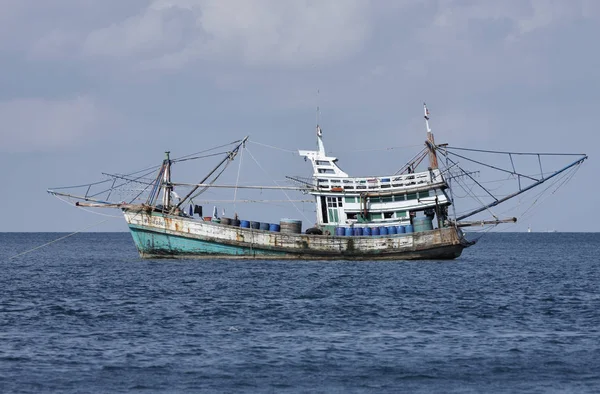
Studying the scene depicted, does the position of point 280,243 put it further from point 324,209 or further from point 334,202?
point 334,202

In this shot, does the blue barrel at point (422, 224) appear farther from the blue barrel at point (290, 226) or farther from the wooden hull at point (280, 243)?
the blue barrel at point (290, 226)

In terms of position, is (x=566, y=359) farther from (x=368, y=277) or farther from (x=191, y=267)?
(x=191, y=267)

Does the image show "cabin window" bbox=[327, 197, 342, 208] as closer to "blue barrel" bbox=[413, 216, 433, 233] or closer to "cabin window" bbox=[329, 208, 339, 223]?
"cabin window" bbox=[329, 208, 339, 223]

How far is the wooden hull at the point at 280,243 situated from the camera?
54719mm

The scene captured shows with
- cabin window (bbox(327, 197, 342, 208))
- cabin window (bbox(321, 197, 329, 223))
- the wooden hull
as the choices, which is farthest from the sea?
cabin window (bbox(321, 197, 329, 223))

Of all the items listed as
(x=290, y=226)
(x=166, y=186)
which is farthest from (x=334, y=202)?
(x=166, y=186)

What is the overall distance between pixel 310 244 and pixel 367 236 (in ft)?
12.0

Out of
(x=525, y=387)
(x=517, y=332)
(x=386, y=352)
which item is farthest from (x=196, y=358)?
(x=517, y=332)

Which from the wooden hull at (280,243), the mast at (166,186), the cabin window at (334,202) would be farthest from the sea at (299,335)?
the mast at (166,186)

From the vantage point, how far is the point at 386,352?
24141mm

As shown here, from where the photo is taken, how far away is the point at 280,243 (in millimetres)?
55188

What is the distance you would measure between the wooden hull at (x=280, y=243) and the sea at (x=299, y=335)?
833 centimetres

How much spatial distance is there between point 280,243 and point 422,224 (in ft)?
29.8

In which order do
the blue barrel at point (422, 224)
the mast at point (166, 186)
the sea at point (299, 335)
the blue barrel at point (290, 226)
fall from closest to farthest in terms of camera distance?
the sea at point (299, 335) < the blue barrel at point (422, 224) < the blue barrel at point (290, 226) < the mast at point (166, 186)
